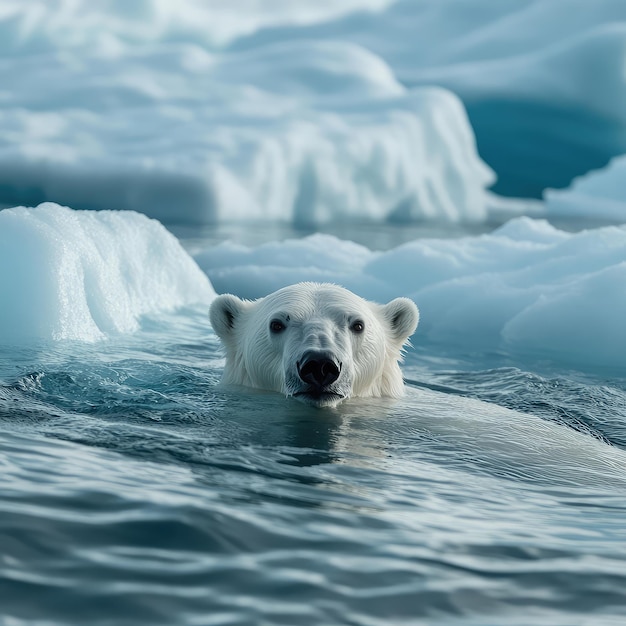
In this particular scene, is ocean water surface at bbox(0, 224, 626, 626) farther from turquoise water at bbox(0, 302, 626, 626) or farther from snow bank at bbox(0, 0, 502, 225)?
snow bank at bbox(0, 0, 502, 225)

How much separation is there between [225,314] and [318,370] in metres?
1.03

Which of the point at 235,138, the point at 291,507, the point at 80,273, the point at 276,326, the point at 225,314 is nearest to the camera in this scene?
the point at 291,507

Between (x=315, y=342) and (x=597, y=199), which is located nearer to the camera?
(x=315, y=342)

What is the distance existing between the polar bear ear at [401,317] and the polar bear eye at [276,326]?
64 centimetres

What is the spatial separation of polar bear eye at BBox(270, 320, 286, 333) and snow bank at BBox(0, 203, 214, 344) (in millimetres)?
1840

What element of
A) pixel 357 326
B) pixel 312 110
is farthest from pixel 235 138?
pixel 357 326

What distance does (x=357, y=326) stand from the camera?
13.6 ft

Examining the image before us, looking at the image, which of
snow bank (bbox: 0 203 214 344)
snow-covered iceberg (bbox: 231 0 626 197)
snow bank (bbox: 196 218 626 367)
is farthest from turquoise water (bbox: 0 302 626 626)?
snow-covered iceberg (bbox: 231 0 626 197)

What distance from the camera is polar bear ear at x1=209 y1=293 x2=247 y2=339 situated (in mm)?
4496

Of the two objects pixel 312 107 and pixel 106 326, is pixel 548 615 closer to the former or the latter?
pixel 106 326

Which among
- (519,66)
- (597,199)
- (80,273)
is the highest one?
(519,66)

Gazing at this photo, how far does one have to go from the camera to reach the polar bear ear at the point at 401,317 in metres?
4.53

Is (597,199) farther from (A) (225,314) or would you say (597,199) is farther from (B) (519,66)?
(A) (225,314)

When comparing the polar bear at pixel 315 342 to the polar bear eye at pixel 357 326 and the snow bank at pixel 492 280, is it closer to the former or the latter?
the polar bear eye at pixel 357 326
